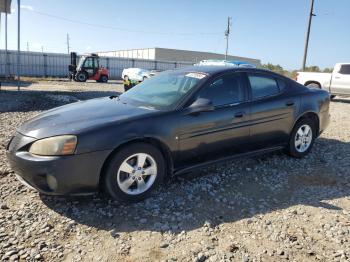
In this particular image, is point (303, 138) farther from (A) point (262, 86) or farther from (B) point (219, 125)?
(B) point (219, 125)

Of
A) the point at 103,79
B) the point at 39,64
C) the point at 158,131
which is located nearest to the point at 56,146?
the point at 158,131

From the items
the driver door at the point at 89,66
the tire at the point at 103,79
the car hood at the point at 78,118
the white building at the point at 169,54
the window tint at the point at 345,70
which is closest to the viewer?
the car hood at the point at 78,118

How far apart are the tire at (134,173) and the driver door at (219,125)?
0.38 meters

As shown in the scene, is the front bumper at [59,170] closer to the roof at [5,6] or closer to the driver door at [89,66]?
the roof at [5,6]

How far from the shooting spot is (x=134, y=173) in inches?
148

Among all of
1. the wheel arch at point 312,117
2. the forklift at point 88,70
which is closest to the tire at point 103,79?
the forklift at point 88,70

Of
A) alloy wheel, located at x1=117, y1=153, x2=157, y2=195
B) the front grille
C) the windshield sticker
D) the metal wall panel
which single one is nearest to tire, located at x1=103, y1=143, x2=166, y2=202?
alloy wheel, located at x1=117, y1=153, x2=157, y2=195

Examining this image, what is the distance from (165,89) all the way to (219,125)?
89 centimetres

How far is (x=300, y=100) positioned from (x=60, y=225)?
157 inches

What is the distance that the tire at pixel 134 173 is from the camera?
3.60m

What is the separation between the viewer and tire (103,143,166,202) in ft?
11.8

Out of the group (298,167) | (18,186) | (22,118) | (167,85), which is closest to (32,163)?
(18,186)

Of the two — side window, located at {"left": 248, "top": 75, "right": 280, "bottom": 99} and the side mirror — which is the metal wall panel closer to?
side window, located at {"left": 248, "top": 75, "right": 280, "bottom": 99}

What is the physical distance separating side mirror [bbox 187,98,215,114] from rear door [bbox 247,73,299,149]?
902 mm
